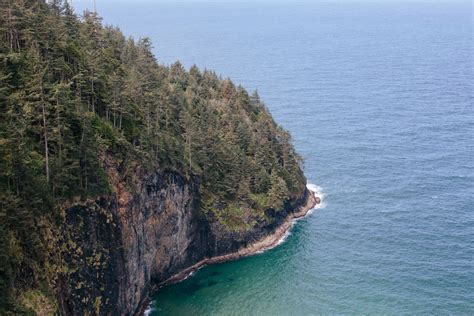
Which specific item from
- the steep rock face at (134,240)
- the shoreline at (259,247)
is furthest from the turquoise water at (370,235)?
the steep rock face at (134,240)

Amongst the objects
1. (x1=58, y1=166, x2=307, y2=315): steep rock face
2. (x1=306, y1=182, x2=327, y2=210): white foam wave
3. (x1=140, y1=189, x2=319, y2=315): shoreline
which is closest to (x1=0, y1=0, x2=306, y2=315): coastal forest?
(x1=58, y1=166, x2=307, y2=315): steep rock face

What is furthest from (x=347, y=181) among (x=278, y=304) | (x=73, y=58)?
(x=73, y=58)

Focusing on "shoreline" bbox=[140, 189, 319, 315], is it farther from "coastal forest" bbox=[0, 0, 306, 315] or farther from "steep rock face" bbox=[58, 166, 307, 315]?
"coastal forest" bbox=[0, 0, 306, 315]

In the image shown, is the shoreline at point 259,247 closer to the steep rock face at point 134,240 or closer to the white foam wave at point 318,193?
the white foam wave at point 318,193

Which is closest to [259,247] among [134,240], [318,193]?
[318,193]

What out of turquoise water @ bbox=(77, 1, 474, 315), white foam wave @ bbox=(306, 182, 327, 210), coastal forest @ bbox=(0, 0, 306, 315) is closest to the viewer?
coastal forest @ bbox=(0, 0, 306, 315)

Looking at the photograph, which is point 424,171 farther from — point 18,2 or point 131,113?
point 18,2
